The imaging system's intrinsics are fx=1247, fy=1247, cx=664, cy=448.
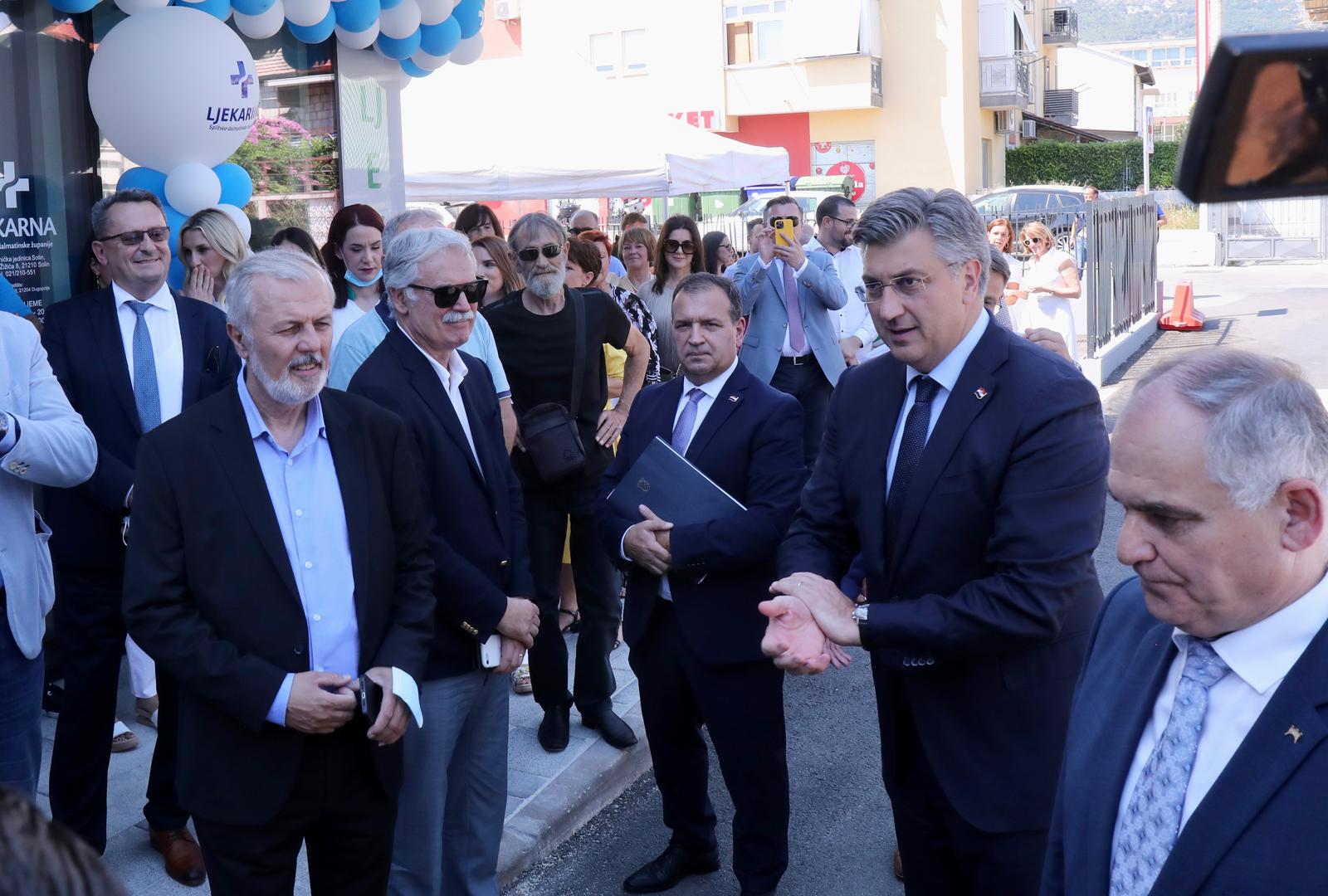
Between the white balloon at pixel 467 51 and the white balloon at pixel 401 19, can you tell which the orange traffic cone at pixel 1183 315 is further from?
the white balloon at pixel 401 19

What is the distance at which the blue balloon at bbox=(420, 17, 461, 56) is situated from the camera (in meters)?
7.71

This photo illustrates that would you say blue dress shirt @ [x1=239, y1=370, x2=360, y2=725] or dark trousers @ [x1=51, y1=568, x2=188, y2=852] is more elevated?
blue dress shirt @ [x1=239, y1=370, x2=360, y2=725]

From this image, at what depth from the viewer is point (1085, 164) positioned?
44594 mm

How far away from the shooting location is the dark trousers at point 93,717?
404cm

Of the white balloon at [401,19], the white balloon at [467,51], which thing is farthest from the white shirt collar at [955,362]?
the white balloon at [467,51]

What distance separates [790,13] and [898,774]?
37.0 metres

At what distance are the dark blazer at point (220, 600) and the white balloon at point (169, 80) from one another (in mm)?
3020

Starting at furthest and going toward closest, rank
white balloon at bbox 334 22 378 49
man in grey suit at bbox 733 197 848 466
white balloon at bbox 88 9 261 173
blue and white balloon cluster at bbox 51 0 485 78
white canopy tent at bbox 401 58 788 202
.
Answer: white canopy tent at bbox 401 58 788 202
man in grey suit at bbox 733 197 848 466
white balloon at bbox 334 22 378 49
blue and white balloon cluster at bbox 51 0 485 78
white balloon at bbox 88 9 261 173

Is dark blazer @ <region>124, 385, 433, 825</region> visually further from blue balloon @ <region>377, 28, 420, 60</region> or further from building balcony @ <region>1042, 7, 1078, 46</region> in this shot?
building balcony @ <region>1042, 7, 1078, 46</region>

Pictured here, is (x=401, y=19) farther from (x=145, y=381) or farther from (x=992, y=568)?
(x=992, y=568)

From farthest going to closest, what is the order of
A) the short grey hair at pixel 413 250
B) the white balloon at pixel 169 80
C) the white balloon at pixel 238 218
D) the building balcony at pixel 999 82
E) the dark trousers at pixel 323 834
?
the building balcony at pixel 999 82 → the white balloon at pixel 238 218 → the white balloon at pixel 169 80 → the short grey hair at pixel 413 250 → the dark trousers at pixel 323 834

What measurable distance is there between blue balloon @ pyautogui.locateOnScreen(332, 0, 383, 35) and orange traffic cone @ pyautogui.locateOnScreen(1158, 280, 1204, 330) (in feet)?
50.7

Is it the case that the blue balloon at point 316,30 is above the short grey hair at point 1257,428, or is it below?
above

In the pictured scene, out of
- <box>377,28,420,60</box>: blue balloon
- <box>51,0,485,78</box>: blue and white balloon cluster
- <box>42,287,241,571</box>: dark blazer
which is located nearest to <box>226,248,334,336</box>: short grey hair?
<box>42,287,241,571</box>: dark blazer
